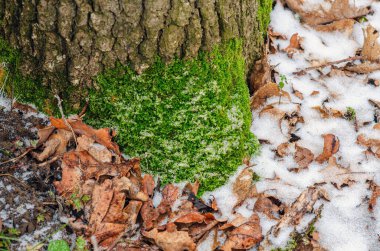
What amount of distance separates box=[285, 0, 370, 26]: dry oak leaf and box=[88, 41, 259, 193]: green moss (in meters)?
1.14

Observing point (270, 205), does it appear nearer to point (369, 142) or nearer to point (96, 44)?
point (369, 142)

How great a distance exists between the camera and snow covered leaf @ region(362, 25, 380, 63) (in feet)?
10.4

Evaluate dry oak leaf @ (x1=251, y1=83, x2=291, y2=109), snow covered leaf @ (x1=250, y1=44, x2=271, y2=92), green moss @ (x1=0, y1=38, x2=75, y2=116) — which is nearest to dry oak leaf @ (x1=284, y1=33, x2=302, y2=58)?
snow covered leaf @ (x1=250, y1=44, x2=271, y2=92)

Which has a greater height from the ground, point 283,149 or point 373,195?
point 283,149

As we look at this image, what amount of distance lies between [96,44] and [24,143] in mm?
732

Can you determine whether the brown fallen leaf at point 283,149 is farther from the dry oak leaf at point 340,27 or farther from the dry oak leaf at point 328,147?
the dry oak leaf at point 340,27

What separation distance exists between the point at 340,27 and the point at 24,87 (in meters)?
2.51

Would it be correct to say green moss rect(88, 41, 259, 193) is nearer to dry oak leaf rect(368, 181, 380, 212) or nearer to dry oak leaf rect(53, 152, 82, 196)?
dry oak leaf rect(53, 152, 82, 196)

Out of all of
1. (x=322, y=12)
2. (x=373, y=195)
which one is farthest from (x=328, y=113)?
(x=322, y=12)

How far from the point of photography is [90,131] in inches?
94.7

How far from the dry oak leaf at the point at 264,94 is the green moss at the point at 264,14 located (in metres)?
0.45

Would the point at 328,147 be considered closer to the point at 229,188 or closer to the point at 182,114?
the point at 229,188

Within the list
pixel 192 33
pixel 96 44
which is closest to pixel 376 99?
pixel 192 33

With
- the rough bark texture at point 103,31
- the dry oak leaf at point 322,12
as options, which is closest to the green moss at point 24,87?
the rough bark texture at point 103,31
